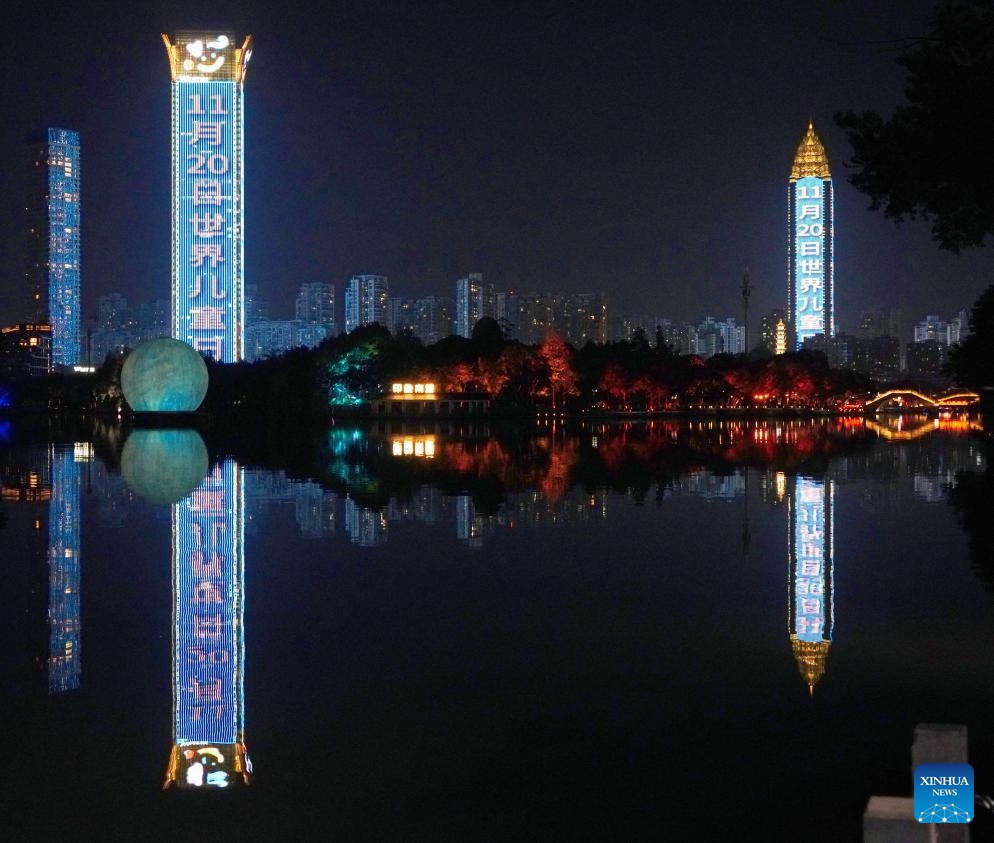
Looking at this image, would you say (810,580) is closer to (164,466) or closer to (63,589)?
(63,589)

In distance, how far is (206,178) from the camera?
103125 mm

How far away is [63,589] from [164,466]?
17.7 meters

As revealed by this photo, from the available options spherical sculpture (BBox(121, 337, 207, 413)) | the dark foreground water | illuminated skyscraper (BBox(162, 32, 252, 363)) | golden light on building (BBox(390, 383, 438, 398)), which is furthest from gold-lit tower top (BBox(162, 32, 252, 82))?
the dark foreground water

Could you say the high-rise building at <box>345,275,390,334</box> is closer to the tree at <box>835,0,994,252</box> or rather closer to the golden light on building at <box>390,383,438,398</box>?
the golden light on building at <box>390,383,438,398</box>

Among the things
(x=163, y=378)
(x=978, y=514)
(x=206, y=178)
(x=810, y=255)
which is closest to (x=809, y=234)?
(x=810, y=255)

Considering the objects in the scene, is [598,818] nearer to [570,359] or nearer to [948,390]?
[570,359]

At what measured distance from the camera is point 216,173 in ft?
339

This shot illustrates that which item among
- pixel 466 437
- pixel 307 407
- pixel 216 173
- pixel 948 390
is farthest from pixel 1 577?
pixel 948 390

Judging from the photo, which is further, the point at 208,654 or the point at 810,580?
Answer: the point at 810,580

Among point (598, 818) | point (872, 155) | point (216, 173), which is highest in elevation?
point (216, 173)

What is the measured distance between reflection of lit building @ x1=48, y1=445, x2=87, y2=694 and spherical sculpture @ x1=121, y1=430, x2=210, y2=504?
1.31 meters

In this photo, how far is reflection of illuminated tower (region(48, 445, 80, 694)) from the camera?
329 inches

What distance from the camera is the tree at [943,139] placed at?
1298cm

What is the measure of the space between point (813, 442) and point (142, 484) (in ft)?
90.6
